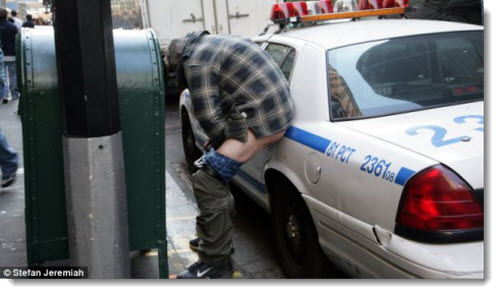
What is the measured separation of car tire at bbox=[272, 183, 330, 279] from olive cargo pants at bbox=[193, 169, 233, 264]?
1.24 ft

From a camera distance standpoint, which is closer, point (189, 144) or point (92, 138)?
point (92, 138)

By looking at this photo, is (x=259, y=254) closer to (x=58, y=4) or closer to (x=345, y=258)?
(x=345, y=258)

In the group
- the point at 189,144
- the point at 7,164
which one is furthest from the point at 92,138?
the point at 189,144

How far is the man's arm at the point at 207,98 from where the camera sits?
357 cm

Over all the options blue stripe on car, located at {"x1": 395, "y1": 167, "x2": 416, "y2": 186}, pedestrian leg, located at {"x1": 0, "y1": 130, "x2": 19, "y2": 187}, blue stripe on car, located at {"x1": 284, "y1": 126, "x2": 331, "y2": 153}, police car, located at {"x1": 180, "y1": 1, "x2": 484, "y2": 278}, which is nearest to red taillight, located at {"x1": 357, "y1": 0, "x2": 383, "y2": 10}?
police car, located at {"x1": 180, "y1": 1, "x2": 484, "y2": 278}

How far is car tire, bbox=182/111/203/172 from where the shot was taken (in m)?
6.49

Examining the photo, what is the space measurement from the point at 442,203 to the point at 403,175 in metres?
0.21

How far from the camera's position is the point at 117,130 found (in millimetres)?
3027

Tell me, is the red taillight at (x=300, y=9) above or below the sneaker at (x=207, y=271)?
above

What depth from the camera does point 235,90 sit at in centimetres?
361

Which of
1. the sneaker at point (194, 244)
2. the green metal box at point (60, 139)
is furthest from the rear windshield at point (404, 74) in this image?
the sneaker at point (194, 244)

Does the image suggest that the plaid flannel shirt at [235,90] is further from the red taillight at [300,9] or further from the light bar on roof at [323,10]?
the red taillight at [300,9]

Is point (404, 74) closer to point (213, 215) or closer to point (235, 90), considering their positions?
point (235, 90)

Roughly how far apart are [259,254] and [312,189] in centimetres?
133
